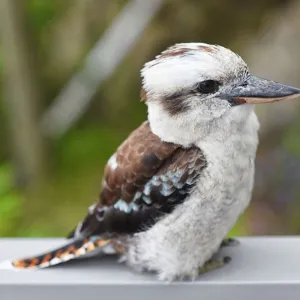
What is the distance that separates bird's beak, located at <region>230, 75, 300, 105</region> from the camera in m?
0.80

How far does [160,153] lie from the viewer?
854 millimetres

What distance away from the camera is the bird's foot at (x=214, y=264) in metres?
0.90

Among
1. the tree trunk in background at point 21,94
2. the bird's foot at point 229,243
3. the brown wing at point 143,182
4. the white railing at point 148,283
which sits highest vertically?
the tree trunk in background at point 21,94

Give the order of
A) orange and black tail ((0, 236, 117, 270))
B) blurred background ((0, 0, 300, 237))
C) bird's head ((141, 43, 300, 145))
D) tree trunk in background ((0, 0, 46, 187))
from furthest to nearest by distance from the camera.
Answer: tree trunk in background ((0, 0, 46, 187)) → blurred background ((0, 0, 300, 237)) → orange and black tail ((0, 236, 117, 270)) → bird's head ((141, 43, 300, 145))

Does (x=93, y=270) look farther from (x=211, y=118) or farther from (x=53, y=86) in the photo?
(x=53, y=86)

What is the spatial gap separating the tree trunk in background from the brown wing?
4.38 ft

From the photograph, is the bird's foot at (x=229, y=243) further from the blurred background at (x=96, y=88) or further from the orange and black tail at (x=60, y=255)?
the blurred background at (x=96, y=88)

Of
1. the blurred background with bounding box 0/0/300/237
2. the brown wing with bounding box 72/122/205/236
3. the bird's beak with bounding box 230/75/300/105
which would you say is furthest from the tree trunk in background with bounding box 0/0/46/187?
the bird's beak with bounding box 230/75/300/105

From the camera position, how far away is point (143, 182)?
2.87 feet

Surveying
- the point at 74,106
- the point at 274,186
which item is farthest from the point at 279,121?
the point at 74,106

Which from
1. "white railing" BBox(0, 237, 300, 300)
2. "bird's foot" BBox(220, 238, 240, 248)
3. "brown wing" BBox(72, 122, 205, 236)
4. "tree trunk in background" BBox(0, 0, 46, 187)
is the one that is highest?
"tree trunk in background" BBox(0, 0, 46, 187)

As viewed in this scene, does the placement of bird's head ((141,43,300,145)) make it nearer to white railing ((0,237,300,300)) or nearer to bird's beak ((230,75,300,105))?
bird's beak ((230,75,300,105))

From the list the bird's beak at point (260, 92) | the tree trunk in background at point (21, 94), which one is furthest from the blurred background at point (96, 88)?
the bird's beak at point (260, 92)

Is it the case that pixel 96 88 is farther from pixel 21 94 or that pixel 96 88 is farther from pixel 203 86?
pixel 203 86
